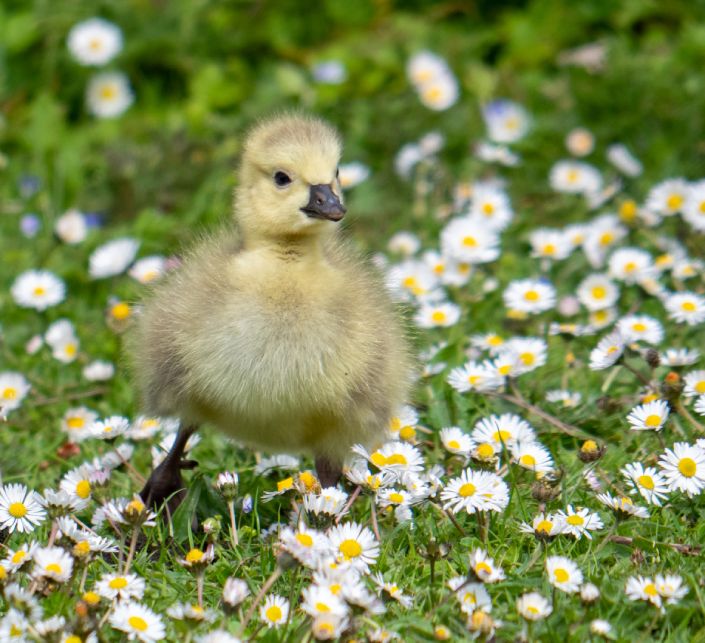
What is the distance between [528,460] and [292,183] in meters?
1.03

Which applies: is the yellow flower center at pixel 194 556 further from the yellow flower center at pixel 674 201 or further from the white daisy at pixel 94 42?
the white daisy at pixel 94 42

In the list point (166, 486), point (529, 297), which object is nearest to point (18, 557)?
point (166, 486)

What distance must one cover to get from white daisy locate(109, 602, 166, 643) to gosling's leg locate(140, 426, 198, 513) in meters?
0.79

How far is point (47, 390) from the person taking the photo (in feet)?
15.2

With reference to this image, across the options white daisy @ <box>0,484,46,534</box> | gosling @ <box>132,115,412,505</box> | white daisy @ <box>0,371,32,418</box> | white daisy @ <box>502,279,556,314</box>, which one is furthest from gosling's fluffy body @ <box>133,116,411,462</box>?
white daisy @ <box>502,279,556,314</box>

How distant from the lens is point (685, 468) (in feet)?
11.2

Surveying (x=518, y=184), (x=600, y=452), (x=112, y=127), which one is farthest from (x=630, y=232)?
(x=112, y=127)

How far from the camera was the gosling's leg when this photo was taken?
144 inches

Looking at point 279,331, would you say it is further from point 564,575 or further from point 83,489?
point 564,575

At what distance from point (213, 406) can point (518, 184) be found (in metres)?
3.01

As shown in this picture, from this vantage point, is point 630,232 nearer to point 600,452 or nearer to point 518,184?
point 518,184

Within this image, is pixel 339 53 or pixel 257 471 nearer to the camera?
pixel 257 471

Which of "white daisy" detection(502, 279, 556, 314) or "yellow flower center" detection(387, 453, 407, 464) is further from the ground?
"yellow flower center" detection(387, 453, 407, 464)

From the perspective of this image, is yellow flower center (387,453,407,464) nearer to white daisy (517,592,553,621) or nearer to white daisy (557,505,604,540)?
white daisy (557,505,604,540)
